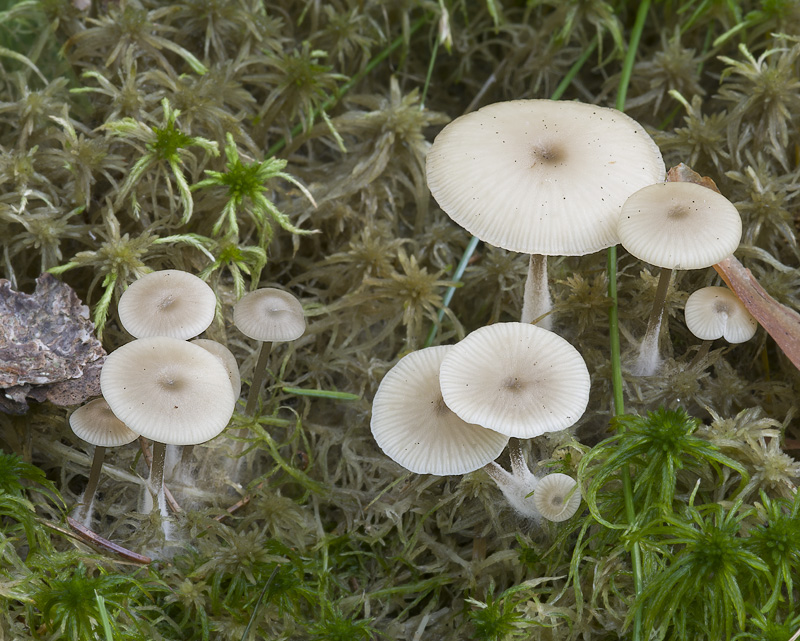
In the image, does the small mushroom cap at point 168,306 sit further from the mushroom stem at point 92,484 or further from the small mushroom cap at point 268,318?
the mushroom stem at point 92,484

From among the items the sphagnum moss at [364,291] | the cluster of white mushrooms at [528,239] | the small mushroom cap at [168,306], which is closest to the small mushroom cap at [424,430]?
the cluster of white mushrooms at [528,239]

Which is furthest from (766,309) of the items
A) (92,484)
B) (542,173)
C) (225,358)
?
(92,484)

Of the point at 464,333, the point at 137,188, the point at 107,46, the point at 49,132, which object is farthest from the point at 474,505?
the point at 107,46

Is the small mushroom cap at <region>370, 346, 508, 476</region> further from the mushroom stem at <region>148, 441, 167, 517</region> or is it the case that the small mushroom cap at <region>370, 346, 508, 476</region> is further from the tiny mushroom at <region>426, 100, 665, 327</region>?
the mushroom stem at <region>148, 441, 167, 517</region>

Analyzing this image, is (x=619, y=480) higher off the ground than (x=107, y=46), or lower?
lower

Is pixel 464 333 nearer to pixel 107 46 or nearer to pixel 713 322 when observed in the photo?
pixel 713 322

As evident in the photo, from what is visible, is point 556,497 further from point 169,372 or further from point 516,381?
point 169,372
